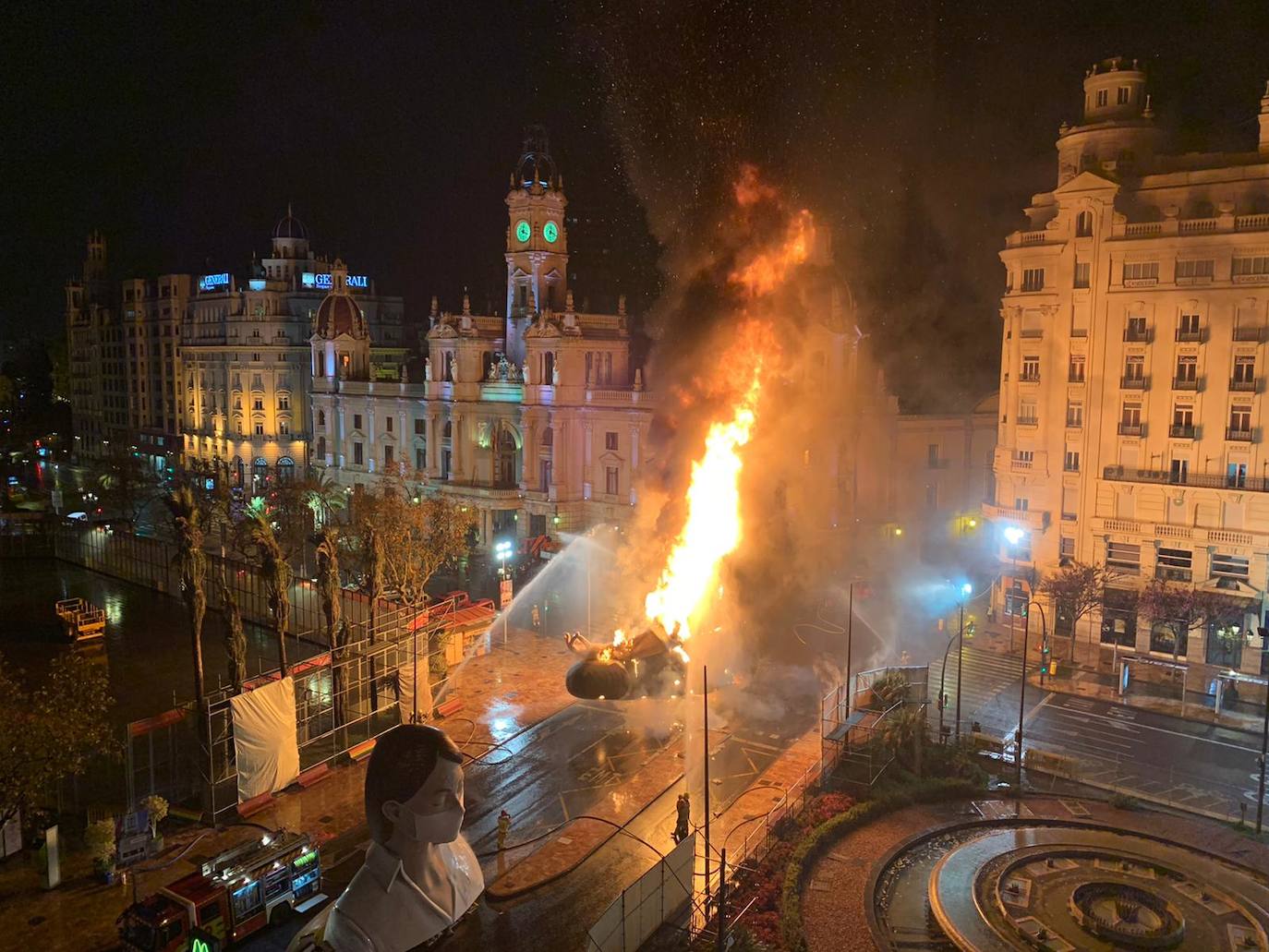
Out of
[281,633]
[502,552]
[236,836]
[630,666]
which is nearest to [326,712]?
[281,633]

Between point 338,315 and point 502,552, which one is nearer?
point 502,552

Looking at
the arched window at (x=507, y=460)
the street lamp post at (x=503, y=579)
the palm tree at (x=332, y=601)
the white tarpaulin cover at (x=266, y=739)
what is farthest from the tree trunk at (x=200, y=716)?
the arched window at (x=507, y=460)

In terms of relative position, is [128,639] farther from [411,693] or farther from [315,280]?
[315,280]

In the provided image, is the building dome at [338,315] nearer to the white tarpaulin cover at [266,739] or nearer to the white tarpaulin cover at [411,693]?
the white tarpaulin cover at [411,693]

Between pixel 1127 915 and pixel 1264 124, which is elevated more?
pixel 1264 124

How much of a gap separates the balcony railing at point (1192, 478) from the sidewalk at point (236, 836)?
27.7 meters

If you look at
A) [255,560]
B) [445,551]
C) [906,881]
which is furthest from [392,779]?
[255,560]

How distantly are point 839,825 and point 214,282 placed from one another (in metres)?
95.1

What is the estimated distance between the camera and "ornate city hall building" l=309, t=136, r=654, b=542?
67.0 m

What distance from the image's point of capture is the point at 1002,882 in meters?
25.4

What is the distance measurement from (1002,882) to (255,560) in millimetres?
45089

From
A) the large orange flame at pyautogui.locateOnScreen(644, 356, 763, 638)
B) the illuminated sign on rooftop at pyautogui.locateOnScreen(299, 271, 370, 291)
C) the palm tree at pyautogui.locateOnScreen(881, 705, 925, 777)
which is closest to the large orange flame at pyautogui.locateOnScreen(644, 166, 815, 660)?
the large orange flame at pyautogui.locateOnScreen(644, 356, 763, 638)

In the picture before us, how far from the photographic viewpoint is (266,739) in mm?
30484

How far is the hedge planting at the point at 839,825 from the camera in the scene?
77.4ft
